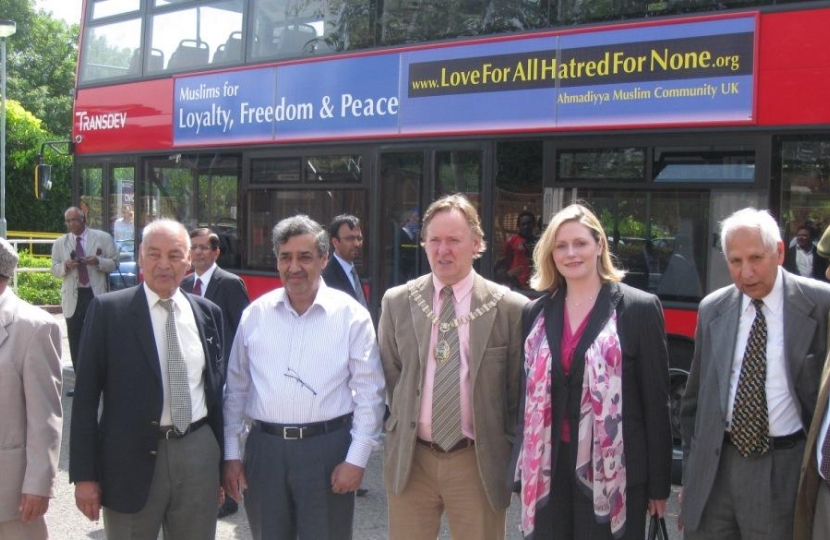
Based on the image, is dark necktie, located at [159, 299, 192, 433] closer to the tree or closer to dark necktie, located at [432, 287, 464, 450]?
dark necktie, located at [432, 287, 464, 450]

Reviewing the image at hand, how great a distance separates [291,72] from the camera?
889 cm

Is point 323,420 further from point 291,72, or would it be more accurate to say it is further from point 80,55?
point 80,55

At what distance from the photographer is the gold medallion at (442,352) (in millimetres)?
3553

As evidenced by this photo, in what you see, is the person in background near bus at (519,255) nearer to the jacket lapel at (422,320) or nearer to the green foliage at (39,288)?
the jacket lapel at (422,320)

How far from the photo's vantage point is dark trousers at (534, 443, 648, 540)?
3.31 metres

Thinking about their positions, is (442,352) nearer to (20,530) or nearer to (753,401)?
(753,401)

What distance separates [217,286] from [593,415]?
3.13 metres

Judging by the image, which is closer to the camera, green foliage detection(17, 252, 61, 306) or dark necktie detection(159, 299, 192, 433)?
dark necktie detection(159, 299, 192, 433)

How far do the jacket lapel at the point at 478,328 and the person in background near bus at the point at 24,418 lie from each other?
1.67m

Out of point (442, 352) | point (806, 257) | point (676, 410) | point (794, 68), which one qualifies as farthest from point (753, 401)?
point (676, 410)

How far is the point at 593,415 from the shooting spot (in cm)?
328

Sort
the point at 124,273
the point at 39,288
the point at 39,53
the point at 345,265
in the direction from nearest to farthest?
1. the point at 345,265
2. the point at 124,273
3. the point at 39,288
4. the point at 39,53

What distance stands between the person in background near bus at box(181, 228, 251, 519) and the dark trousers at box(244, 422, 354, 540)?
6.29 feet

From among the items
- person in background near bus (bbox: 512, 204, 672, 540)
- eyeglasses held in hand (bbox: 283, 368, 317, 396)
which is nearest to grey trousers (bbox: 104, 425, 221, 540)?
eyeglasses held in hand (bbox: 283, 368, 317, 396)
